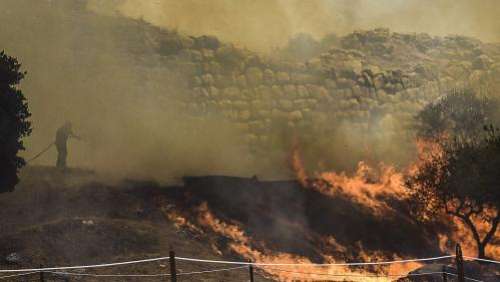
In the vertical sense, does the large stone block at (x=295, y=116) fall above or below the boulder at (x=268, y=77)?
below

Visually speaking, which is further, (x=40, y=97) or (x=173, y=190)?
(x=40, y=97)

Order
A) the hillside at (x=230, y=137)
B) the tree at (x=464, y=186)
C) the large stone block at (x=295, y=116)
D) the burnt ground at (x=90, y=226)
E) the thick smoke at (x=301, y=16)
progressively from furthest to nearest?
1. the thick smoke at (x=301, y=16)
2. the large stone block at (x=295, y=116)
3. the hillside at (x=230, y=137)
4. the tree at (x=464, y=186)
5. the burnt ground at (x=90, y=226)

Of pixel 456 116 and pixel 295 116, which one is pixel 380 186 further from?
pixel 456 116

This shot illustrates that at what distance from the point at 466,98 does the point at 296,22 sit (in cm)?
1202

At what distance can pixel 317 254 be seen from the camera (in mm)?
29016

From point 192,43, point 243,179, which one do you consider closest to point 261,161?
point 243,179

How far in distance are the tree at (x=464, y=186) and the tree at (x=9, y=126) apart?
64.1ft

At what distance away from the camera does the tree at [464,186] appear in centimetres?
2725

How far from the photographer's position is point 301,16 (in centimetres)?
3966

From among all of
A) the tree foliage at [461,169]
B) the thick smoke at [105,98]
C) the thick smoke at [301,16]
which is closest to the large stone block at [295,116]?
the thick smoke at [105,98]

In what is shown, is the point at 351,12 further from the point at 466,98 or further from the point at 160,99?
the point at 160,99

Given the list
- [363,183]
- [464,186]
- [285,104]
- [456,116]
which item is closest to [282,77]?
[285,104]

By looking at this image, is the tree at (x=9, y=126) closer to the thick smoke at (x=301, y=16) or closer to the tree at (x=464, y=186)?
the thick smoke at (x=301, y=16)

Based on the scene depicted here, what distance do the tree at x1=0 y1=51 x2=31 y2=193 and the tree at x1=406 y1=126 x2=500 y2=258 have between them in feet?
64.1
